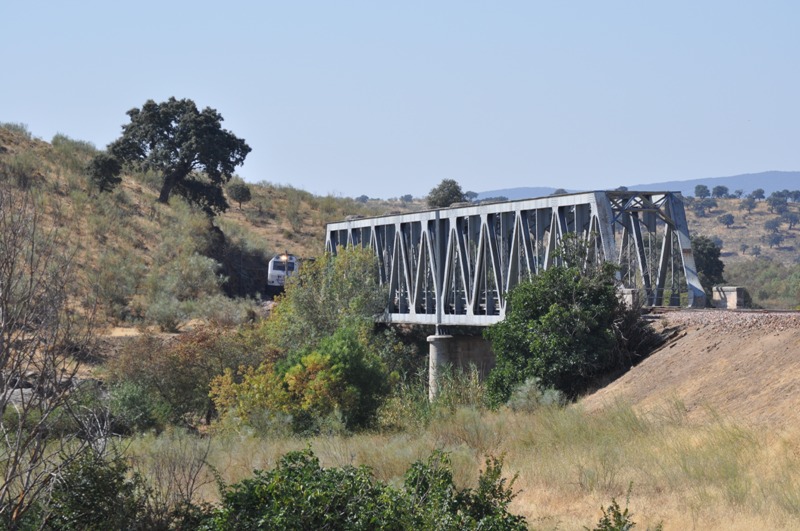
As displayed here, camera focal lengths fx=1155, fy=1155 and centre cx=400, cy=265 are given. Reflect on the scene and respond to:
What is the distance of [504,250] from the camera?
1522 inches

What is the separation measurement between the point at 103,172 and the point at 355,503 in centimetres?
6402

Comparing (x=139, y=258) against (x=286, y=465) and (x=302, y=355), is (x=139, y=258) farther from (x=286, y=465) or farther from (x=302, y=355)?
(x=286, y=465)

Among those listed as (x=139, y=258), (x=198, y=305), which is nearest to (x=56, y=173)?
(x=139, y=258)

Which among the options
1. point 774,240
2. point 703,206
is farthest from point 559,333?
point 703,206

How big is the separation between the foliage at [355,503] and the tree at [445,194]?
7211cm

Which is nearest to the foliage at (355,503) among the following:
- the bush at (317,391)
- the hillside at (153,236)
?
the bush at (317,391)

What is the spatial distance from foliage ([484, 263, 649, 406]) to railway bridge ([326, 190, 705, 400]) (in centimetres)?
118

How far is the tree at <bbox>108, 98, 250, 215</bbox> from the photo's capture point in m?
74.9

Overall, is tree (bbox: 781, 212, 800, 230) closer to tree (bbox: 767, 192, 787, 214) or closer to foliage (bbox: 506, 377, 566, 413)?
tree (bbox: 767, 192, 787, 214)

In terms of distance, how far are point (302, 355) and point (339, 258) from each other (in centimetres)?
1456

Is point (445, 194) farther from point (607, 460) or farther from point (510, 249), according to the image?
point (607, 460)

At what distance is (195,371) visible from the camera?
36.9 meters

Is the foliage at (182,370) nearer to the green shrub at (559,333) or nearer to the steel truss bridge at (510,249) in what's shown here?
the steel truss bridge at (510,249)

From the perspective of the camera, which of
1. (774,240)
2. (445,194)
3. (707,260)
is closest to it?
(707,260)
